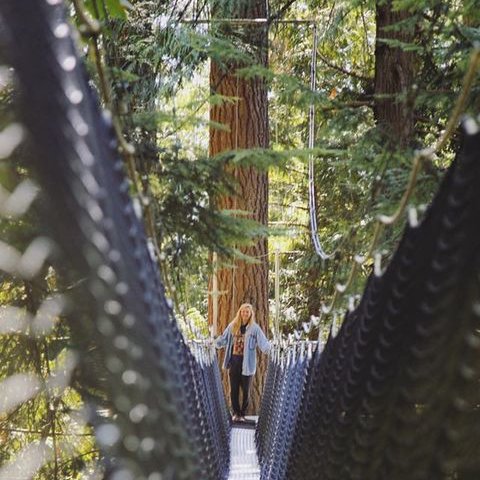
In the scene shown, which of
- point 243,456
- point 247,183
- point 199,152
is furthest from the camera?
point 247,183

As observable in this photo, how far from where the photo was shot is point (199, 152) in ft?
7.84

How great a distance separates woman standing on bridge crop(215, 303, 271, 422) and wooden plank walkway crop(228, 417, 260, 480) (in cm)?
19

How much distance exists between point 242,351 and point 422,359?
3.61 m

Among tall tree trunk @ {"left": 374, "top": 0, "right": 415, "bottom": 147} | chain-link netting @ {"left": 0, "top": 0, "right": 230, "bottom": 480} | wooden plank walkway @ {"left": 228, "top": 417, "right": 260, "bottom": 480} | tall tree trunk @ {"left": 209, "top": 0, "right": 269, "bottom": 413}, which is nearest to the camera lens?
chain-link netting @ {"left": 0, "top": 0, "right": 230, "bottom": 480}

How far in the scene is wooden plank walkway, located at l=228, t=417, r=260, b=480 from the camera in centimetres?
323

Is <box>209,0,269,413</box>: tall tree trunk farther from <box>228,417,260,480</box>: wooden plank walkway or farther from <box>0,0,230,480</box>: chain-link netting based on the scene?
<box>0,0,230,480</box>: chain-link netting

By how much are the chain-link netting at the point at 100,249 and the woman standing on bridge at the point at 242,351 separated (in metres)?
3.13

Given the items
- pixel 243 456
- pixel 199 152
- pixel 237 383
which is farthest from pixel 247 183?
pixel 199 152

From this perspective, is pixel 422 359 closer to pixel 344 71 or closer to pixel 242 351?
pixel 242 351

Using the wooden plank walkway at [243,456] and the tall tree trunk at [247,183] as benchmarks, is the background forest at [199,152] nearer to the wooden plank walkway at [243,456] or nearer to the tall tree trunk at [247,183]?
the tall tree trunk at [247,183]

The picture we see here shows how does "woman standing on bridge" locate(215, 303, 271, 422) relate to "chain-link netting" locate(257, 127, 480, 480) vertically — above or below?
above

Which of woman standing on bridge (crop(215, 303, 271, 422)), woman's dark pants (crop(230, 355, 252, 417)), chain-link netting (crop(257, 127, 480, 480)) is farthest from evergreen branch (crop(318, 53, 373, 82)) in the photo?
chain-link netting (crop(257, 127, 480, 480))

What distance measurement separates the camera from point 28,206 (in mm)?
1223

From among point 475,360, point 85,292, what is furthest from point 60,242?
point 475,360
